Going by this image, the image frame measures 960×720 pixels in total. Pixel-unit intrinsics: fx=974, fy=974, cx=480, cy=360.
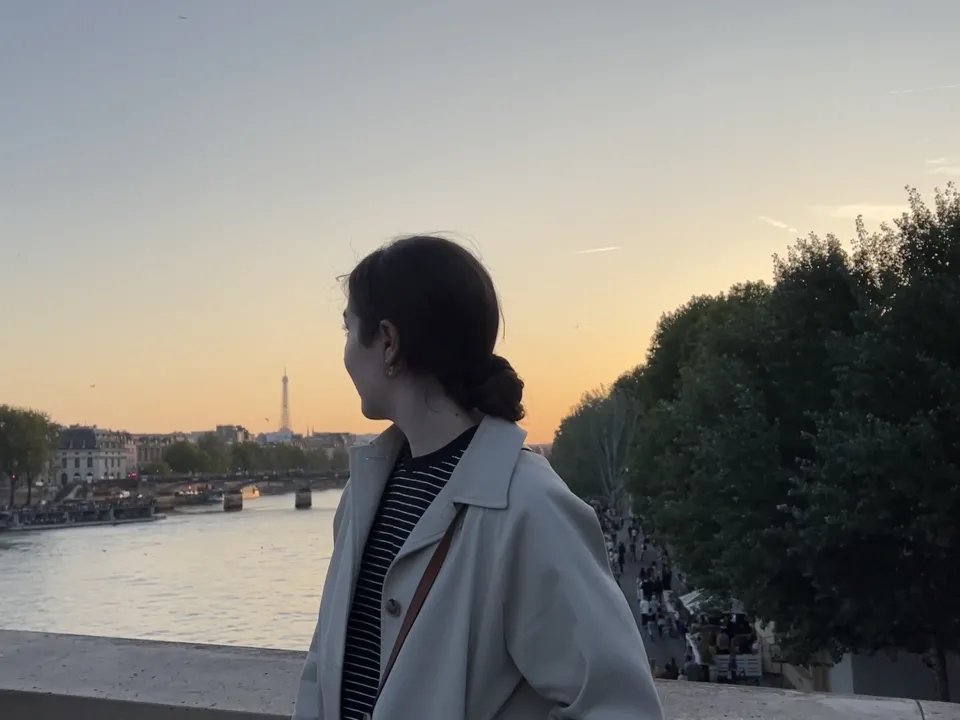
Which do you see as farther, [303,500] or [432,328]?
[303,500]

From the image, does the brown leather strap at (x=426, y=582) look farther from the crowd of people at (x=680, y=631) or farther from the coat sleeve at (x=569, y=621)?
the crowd of people at (x=680, y=631)

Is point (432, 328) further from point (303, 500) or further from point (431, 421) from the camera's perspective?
point (303, 500)

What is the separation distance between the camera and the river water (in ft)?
92.1

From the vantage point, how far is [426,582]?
1325 millimetres

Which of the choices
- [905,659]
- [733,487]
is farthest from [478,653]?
[905,659]

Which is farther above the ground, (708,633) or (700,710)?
(700,710)

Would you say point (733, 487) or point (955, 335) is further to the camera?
point (733, 487)

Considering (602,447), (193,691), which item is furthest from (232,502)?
(193,691)

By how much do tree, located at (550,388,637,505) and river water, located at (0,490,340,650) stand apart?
1425cm

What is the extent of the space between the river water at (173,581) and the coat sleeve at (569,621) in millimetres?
13404

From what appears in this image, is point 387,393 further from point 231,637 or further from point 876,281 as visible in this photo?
point 231,637

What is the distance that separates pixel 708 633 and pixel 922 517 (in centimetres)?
958

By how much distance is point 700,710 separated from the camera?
7.36 feet

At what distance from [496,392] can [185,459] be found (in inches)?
5042
